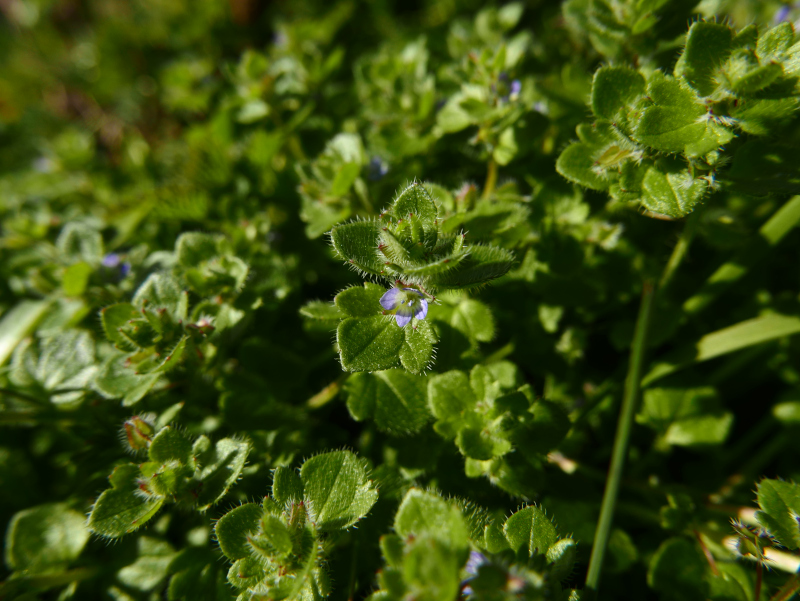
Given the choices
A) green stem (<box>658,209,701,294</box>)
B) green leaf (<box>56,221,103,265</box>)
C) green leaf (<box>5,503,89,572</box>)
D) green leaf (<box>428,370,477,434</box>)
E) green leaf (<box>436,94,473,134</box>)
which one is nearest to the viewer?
green leaf (<box>428,370,477,434</box>)

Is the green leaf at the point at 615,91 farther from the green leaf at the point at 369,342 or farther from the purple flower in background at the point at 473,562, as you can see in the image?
the purple flower in background at the point at 473,562

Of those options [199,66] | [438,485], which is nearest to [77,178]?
[199,66]

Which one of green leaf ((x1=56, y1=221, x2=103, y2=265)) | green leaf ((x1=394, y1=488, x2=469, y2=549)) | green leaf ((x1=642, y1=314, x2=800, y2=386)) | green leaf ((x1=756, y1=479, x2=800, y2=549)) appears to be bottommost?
green leaf ((x1=756, y1=479, x2=800, y2=549))

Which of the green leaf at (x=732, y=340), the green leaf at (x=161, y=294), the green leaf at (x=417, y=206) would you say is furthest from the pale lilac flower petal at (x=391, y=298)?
the green leaf at (x=732, y=340)

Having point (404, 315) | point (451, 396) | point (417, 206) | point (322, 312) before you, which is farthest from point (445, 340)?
point (417, 206)

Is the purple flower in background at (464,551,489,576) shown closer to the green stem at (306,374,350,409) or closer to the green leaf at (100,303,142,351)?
the green stem at (306,374,350,409)

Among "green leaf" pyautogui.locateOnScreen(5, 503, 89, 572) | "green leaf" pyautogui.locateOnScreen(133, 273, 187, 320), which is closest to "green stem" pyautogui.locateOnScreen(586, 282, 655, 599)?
"green leaf" pyautogui.locateOnScreen(133, 273, 187, 320)

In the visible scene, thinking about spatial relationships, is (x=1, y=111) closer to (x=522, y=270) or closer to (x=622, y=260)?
(x=522, y=270)
